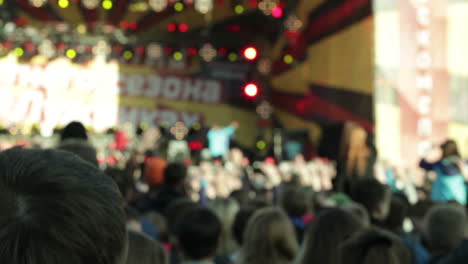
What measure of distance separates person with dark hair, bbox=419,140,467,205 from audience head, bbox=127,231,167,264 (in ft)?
19.1

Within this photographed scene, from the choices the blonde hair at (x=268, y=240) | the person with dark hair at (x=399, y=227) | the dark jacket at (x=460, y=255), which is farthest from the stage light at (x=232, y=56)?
the dark jacket at (x=460, y=255)

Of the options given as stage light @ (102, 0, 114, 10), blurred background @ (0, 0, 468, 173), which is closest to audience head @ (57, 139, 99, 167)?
blurred background @ (0, 0, 468, 173)

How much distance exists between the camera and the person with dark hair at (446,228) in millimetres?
3939

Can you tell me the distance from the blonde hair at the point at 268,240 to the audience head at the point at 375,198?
1.78 feet

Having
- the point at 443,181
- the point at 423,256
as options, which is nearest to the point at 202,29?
the point at 443,181

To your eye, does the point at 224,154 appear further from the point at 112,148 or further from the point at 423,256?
the point at 423,256

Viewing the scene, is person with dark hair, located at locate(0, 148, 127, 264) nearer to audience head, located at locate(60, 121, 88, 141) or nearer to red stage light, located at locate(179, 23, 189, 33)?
audience head, located at locate(60, 121, 88, 141)

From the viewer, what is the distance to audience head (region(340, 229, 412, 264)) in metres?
2.71

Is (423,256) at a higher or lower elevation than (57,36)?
lower

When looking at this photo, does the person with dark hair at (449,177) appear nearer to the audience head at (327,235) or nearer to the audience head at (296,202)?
the audience head at (296,202)

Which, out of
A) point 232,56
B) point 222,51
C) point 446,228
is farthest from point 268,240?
point 232,56

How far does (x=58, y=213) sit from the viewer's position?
91cm

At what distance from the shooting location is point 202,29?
3017 centimetres

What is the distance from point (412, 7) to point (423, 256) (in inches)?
386
